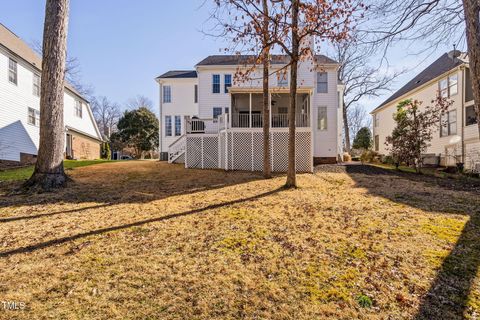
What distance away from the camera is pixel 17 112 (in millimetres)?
15055

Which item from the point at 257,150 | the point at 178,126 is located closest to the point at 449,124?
the point at 257,150

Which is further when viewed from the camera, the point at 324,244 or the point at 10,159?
the point at 10,159

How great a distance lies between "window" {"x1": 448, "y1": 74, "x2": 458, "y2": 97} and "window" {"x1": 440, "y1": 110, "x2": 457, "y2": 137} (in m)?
1.22

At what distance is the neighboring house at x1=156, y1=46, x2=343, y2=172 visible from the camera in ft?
43.9

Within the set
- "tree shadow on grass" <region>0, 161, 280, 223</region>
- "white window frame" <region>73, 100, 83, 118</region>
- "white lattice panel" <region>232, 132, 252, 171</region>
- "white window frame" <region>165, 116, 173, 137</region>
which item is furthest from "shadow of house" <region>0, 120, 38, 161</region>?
"white lattice panel" <region>232, 132, 252, 171</region>

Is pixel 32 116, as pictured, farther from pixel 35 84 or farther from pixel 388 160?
pixel 388 160

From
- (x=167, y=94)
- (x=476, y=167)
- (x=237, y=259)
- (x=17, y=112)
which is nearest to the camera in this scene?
(x=237, y=259)

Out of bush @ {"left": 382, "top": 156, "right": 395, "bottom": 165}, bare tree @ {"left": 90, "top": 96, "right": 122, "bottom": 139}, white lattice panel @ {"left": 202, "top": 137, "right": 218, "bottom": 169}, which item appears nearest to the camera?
white lattice panel @ {"left": 202, "top": 137, "right": 218, "bottom": 169}

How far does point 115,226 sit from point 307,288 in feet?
11.4

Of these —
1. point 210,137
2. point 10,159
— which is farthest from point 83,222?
point 10,159

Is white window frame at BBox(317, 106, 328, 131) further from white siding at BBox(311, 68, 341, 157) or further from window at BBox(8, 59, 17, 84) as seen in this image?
window at BBox(8, 59, 17, 84)

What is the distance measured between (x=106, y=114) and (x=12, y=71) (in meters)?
44.4

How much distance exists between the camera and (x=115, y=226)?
4805 mm

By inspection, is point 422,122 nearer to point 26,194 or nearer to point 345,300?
point 345,300
